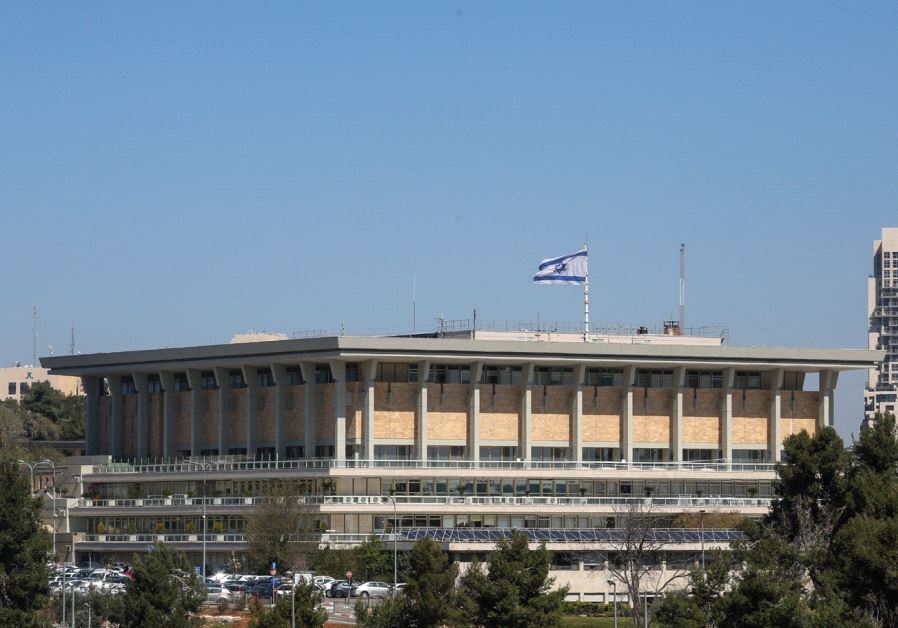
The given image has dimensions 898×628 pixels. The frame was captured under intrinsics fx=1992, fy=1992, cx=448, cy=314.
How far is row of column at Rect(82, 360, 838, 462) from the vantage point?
16888 cm

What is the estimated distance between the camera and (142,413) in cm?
18675

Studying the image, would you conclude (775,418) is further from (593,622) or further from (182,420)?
(182,420)

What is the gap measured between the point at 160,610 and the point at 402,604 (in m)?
14.6

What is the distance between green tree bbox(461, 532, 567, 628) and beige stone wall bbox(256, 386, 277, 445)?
210 ft

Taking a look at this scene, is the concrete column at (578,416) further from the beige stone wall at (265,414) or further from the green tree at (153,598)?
the green tree at (153,598)

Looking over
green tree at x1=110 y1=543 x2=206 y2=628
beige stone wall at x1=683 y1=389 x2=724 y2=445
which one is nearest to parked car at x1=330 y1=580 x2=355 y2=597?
green tree at x1=110 y1=543 x2=206 y2=628

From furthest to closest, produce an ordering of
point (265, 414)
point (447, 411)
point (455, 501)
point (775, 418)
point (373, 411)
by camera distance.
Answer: point (775, 418) → point (265, 414) → point (447, 411) → point (373, 411) → point (455, 501)

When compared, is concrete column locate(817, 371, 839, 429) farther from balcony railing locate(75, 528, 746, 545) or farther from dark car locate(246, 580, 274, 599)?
dark car locate(246, 580, 274, 599)

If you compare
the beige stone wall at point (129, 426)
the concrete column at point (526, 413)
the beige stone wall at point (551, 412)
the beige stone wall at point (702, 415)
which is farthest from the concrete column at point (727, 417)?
the beige stone wall at point (129, 426)

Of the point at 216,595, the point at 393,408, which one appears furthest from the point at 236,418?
the point at 216,595

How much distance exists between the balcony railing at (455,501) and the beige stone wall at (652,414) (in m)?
6.77

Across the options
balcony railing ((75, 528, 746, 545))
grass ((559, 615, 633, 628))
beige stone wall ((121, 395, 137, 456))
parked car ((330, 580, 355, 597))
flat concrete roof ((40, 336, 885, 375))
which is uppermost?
flat concrete roof ((40, 336, 885, 375))

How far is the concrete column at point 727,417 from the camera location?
178125mm

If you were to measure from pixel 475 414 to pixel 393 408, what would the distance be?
7.08 m
